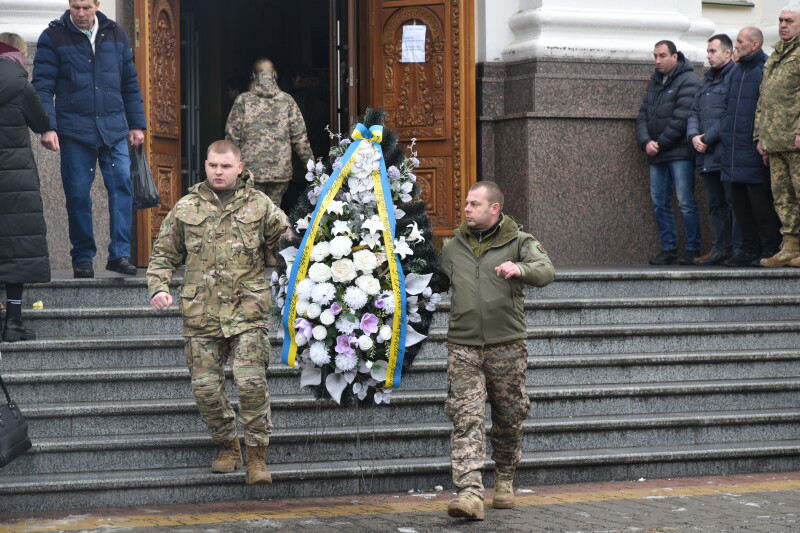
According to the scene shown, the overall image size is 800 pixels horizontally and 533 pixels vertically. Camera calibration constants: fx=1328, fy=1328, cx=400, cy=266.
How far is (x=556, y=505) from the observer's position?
7406 millimetres

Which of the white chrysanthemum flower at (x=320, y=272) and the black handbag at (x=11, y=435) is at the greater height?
the white chrysanthemum flower at (x=320, y=272)

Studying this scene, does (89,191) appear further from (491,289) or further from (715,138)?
(715,138)

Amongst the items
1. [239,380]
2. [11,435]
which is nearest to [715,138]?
[239,380]

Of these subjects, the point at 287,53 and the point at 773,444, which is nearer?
the point at 773,444

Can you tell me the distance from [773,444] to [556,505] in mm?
2028

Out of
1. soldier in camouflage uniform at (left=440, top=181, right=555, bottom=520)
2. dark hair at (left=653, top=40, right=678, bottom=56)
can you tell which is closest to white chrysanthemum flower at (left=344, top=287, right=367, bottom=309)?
soldier in camouflage uniform at (left=440, top=181, right=555, bottom=520)

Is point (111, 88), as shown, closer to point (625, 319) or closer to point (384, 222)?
point (384, 222)

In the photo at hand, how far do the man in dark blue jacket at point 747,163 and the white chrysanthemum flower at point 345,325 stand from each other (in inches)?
207

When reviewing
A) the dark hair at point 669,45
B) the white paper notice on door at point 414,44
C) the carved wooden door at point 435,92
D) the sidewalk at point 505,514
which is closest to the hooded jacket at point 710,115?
the dark hair at point 669,45

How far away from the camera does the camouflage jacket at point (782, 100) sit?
35.7 feet

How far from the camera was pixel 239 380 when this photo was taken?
734cm

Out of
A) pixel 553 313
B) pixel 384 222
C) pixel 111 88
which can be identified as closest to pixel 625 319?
pixel 553 313

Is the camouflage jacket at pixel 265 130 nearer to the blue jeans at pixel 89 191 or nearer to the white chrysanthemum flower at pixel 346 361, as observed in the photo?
the blue jeans at pixel 89 191

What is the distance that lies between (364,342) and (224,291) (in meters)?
0.86
